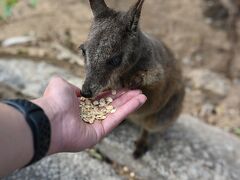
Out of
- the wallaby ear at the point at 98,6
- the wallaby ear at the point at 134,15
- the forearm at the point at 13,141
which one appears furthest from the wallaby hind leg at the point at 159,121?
the forearm at the point at 13,141

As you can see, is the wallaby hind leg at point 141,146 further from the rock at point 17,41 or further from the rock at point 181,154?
the rock at point 17,41

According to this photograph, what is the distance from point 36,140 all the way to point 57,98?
16.7 inches

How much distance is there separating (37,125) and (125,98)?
2.71ft

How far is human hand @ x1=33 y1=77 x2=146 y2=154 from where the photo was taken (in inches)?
110

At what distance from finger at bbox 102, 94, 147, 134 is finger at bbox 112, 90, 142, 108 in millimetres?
93

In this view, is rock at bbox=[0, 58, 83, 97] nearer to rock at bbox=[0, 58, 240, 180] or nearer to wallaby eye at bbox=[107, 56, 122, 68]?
rock at bbox=[0, 58, 240, 180]

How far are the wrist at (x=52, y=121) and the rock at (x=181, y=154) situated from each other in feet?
4.17

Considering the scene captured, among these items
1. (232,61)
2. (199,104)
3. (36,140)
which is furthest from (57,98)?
(232,61)

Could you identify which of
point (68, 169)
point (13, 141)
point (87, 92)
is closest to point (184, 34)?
point (68, 169)

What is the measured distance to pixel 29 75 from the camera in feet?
15.3

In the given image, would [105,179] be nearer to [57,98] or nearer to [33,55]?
[57,98]

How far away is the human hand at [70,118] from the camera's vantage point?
2.79m

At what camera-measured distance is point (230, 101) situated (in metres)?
5.46

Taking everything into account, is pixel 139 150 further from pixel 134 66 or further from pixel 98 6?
pixel 98 6
